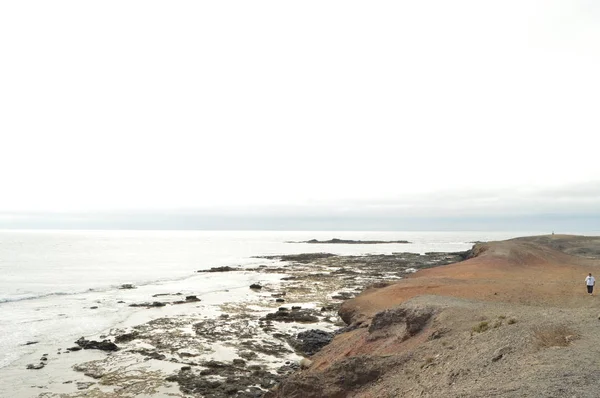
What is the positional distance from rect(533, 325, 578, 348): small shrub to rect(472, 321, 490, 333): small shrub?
4.83ft

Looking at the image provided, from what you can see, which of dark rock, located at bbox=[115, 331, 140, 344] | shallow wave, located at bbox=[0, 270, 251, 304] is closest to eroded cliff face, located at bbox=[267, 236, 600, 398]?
dark rock, located at bbox=[115, 331, 140, 344]

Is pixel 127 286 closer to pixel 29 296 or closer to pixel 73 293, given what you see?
pixel 73 293

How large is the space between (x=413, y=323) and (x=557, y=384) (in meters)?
7.73

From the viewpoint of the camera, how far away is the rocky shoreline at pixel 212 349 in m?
16.6

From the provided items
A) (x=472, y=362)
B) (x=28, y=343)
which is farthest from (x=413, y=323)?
(x=28, y=343)

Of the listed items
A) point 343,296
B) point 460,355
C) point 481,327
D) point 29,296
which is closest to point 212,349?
point 481,327

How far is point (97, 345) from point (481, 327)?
18701 mm

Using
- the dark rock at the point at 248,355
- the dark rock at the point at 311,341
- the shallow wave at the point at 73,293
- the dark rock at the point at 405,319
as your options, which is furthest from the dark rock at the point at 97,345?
the shallow wave at the point at 73,293

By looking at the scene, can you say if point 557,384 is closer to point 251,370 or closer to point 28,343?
point 251,370

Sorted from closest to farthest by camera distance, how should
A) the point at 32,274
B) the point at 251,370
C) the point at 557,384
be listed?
the point at 557,384
the point at 251,370
the point at 32,274

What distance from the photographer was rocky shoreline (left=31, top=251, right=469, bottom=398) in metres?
16.6

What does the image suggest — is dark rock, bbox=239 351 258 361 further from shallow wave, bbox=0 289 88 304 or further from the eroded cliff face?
shallow wave, bbox=0 289 88 304

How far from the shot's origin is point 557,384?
789 cm

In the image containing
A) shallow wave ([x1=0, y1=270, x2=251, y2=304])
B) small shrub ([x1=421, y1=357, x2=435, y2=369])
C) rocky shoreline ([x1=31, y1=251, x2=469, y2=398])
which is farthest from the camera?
shallow wave ([x1=0, y1=270, x2=251, y2=304])
